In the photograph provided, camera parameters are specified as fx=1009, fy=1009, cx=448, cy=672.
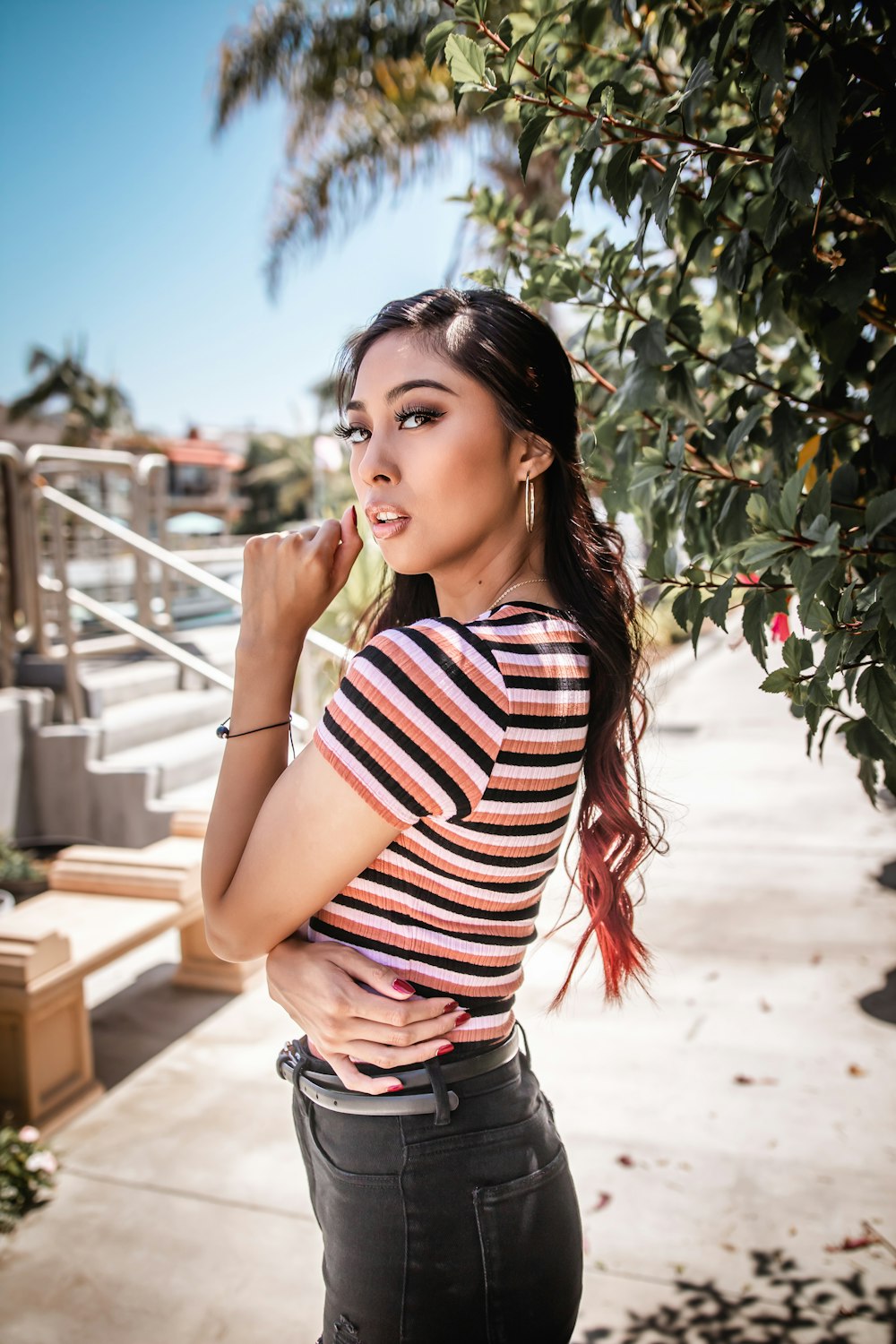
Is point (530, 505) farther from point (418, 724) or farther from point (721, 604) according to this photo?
point (418, 724)

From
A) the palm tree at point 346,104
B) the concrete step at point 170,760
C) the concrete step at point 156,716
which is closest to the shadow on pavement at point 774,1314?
the concrete step at point 170,760

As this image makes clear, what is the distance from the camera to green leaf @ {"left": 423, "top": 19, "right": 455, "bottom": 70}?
1312mm

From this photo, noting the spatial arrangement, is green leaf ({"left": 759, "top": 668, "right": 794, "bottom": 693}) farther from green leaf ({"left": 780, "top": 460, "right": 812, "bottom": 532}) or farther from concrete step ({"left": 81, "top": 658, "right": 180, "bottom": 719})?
concrete step ({"left": 81, "top": 658, "right": 180, "bottom": 719})

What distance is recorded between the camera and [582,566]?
4.45 ft

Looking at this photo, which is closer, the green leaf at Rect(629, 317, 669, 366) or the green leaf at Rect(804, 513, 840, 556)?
the green leaf at Rect(804, 513, 840, 556)

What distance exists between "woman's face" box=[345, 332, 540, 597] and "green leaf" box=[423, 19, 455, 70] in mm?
381

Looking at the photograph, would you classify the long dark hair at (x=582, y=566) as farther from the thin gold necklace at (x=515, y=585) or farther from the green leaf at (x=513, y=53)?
the green leaf at (x=513, y=53)

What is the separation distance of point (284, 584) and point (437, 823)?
1.27ft

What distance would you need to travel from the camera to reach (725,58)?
4.16 feet

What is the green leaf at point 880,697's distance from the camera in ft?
3.52

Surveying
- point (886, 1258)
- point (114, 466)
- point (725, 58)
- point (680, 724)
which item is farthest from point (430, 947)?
point (680, 724)

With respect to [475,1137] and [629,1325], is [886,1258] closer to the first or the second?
[629,1325]

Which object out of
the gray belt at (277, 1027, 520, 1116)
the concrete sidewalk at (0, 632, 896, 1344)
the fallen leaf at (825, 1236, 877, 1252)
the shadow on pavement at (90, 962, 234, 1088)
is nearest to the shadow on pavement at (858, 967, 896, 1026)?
the concrete sidewalk at (0, 632, 896, 1344)

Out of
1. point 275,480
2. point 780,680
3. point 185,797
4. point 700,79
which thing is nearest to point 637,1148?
point 780,680
